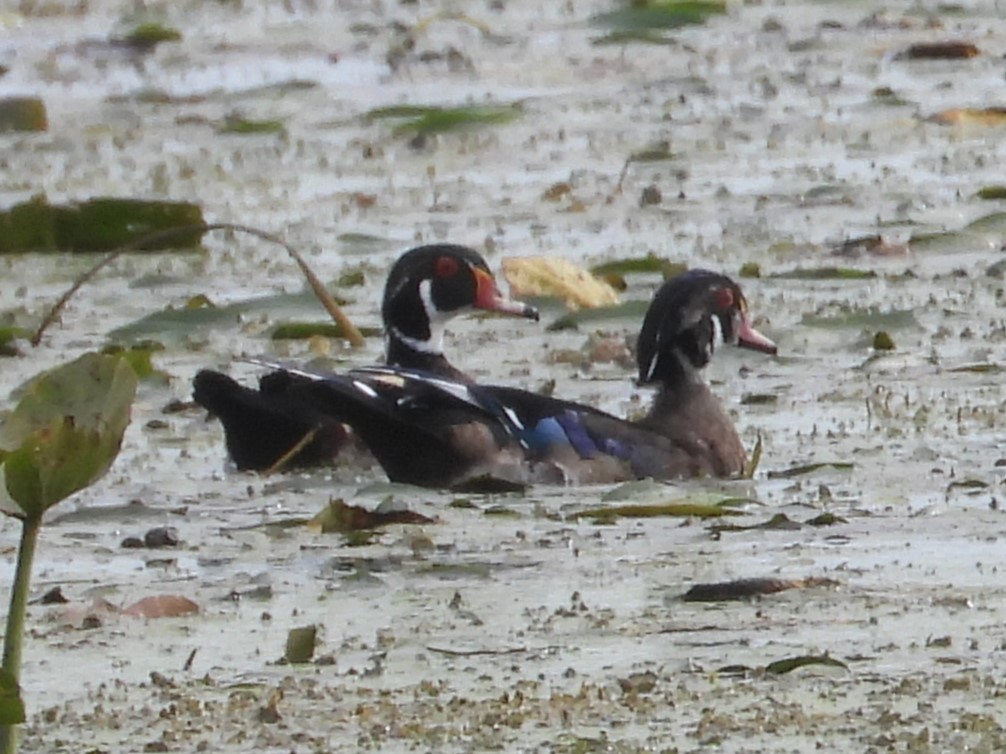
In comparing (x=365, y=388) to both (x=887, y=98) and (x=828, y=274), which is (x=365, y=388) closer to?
(x=828, y=274)

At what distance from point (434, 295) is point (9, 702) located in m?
5.05

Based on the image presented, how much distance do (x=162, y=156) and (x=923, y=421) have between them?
6111mm

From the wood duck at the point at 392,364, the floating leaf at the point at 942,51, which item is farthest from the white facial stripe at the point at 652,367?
the floating leaf at the point at 942,51

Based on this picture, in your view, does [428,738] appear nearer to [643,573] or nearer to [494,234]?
[643,573]

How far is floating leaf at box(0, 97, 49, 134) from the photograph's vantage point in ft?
47.5

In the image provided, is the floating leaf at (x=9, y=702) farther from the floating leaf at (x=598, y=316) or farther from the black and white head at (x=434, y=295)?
the floating leaf at (x=598, y=316)

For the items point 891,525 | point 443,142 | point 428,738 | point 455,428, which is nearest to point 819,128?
point 443,142

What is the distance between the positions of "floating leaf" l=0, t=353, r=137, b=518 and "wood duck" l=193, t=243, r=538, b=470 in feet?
12.8

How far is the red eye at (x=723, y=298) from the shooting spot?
8.84 meters

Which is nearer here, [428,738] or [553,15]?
[428,738]

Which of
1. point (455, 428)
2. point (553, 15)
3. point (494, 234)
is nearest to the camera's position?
point (455, 428)

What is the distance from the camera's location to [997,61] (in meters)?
15.3

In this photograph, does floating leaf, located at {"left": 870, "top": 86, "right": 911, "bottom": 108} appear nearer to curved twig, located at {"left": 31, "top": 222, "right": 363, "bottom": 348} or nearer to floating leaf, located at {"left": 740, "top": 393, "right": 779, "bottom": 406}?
curved twig, located at {"left": 31, "top": 222, "right": 363, "bottom": 348}

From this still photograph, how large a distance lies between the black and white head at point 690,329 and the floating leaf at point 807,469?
2.79 ft
